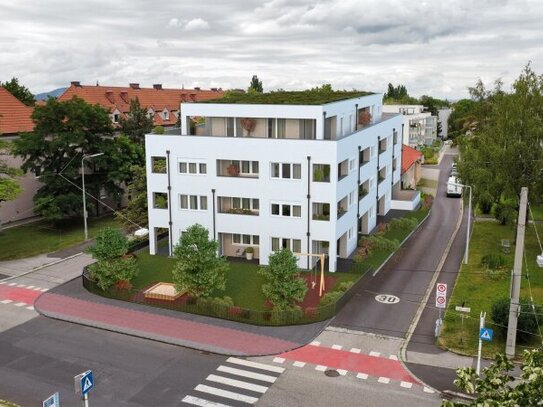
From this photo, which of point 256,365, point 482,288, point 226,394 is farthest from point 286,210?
point 226,394

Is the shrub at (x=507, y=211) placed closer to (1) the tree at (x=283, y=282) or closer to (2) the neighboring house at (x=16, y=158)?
(1) the tree at (x=283, y=282)

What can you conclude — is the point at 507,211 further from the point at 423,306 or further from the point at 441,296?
the point at 441,296

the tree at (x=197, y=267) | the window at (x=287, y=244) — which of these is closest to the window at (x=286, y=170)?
the window at (x=287, y=244)

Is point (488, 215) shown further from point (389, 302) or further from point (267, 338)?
point (267, 338)

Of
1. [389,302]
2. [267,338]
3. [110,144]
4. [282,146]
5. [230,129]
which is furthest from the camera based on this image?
[110,144]

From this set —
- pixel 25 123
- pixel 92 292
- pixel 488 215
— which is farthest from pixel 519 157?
pixel 25 123
